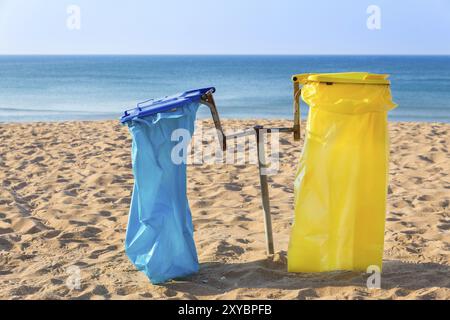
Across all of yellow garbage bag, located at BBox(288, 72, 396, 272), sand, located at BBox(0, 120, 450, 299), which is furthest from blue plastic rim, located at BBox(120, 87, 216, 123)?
sand, located at BBox(0, 120, 450, 299)

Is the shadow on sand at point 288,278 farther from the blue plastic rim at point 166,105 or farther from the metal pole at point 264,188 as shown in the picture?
the blue plastic rim at point 166,105

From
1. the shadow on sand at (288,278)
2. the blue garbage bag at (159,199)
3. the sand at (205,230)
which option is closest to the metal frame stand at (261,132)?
the blue garbage bag at (159,199)

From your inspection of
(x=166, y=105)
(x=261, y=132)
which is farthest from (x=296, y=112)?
(x=166, y=105)

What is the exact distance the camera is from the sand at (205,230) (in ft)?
11.5

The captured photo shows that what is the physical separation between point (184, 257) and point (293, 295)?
2.30 feet

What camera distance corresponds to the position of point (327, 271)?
11.8ft

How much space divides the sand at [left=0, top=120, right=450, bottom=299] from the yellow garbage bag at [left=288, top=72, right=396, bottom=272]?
0.50 ft

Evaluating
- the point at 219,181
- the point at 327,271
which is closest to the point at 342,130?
the point at 327,271

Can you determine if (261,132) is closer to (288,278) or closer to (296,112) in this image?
(296,112)

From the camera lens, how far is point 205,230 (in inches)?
186

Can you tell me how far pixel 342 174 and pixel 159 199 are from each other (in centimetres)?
101

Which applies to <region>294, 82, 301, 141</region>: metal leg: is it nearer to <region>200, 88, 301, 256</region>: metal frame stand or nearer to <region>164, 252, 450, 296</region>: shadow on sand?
<region>200, 88, 301, 256</region>: metal frame stand

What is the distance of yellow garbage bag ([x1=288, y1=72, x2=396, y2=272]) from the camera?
11.1 feet
